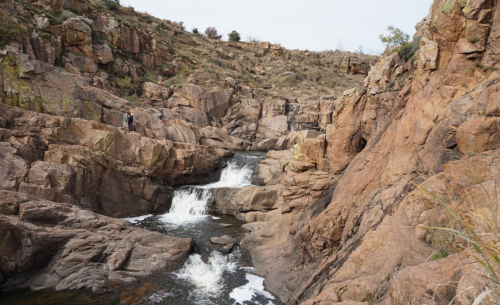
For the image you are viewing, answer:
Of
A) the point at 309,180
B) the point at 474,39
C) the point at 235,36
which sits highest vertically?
the point at 235,36

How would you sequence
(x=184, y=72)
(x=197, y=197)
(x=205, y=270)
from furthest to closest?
1. (x=184, y=72)
2. (x=197, y=197)
3. (x=205, y=270)

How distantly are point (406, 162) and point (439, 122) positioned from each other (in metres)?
1.12

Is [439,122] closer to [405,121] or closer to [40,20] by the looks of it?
[405,121]

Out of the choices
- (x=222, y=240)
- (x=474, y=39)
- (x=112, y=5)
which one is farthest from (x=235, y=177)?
(x=112, y=5)

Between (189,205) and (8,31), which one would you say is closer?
(189,205)

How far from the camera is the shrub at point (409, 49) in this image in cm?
899

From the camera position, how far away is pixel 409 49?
930 cm

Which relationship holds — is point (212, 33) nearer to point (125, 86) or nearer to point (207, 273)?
point (125, 86)

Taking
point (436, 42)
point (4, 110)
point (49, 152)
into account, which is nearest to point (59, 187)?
point (49, 152)

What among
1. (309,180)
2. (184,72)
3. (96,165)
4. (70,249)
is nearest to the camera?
(70,249)

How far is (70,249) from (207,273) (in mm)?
4604

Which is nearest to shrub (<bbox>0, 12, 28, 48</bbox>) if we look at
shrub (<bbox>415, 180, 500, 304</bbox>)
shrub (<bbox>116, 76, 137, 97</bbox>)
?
shrub (<bbox>116, 76, 137, 97</bbox>)

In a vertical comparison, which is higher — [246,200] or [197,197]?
[246,200]

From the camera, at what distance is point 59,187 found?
13.4 metres
